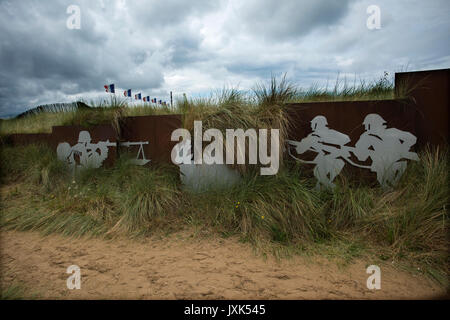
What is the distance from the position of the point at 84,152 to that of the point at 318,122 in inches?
197

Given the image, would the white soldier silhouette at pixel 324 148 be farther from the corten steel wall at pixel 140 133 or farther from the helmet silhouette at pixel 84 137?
the helmet silhouette at pixel 84 137

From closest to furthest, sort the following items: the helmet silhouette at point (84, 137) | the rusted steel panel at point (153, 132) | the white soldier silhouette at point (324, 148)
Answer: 1. the white soldier silhouette at point (324, 148)
2. the rusted steel panel at point (153, 132)
3. the helmet silhouette at point (84, 137)

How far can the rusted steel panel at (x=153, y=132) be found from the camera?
17.1 feet

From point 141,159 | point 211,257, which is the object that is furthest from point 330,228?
point 141,159

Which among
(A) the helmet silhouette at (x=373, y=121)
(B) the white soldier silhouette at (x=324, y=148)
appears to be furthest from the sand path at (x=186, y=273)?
(A) the helmet silhouette at (x=373, y=121)

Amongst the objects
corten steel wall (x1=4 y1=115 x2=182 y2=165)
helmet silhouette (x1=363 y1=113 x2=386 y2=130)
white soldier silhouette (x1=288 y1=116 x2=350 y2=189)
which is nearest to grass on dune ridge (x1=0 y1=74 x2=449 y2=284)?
Result: white soldier silhouette (x1=288 y1=116 x2=350 y2=189)

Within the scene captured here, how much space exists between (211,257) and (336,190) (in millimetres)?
2189

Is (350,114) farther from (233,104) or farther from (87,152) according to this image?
(87,152)

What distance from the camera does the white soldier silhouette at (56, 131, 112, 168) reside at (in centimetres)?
567

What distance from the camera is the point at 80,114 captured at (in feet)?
20.8

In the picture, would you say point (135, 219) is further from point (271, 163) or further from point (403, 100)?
point (403, 100)

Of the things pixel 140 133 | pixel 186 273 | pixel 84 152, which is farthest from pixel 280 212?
pixel 84 152

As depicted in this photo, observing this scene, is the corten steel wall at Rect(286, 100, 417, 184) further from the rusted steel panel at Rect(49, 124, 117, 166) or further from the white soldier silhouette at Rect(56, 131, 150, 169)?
the rusted steel panel at Rect(49, 124, 117, 166)

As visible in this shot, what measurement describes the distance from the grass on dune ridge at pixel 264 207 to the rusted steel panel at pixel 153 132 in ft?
1.00
